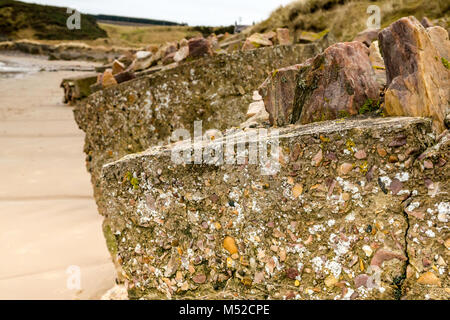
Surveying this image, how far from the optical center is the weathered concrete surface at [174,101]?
12.0 feet

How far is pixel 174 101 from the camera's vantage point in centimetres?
368

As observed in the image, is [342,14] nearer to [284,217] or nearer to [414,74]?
[414,74]

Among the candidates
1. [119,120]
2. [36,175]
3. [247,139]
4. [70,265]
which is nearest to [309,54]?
[119,120]

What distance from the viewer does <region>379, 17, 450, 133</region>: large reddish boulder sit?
188 cm

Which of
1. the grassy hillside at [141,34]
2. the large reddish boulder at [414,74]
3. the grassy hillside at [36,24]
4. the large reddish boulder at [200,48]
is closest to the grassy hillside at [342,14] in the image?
the large reddish boulder at [200,48]

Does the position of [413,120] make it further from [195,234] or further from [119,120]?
[119,120]

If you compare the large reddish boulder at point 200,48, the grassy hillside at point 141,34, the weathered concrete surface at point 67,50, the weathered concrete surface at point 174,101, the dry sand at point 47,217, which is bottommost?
the dry sand at point 47,217

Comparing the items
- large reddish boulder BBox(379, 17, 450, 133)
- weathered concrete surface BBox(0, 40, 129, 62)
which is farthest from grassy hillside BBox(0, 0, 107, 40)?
large reddish boulder BBox(379, 17, 450, 133)

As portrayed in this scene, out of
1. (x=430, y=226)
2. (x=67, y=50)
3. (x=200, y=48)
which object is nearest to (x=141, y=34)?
(x=67, y=50)

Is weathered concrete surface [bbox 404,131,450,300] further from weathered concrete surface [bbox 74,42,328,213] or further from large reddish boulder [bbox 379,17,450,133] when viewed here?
weathered concrete surface [bbox 74,42,328,213]

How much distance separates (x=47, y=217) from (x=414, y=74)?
4.60m

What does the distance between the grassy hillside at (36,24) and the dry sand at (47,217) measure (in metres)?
43.6

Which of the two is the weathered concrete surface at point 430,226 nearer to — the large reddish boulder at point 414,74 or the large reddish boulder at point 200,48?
the large reddish boulder at point 414,74

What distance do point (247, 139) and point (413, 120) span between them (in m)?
0.88
